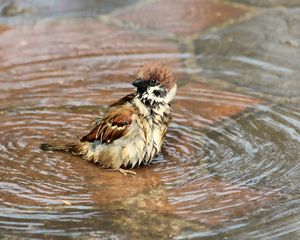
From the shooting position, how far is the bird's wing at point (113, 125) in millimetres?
5293

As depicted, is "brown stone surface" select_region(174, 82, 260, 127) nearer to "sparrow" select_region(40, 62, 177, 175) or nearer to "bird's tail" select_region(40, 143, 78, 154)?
"sparrow" select_region(40, 62, 177, 175)

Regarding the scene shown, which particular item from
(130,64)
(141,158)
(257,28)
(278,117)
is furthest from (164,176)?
(257,28)

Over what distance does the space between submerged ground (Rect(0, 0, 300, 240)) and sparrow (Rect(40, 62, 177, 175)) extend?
106 mm

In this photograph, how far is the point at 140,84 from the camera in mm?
5359

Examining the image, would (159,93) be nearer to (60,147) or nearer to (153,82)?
(153,82)

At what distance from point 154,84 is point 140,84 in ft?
0.37

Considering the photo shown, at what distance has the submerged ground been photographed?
456 cm

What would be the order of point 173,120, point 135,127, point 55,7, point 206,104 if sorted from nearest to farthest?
1. point 135,127
2. point 173,120
3. point 206,104
4. point 55,7

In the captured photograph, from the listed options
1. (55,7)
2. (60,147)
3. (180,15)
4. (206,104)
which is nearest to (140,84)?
(60,147)

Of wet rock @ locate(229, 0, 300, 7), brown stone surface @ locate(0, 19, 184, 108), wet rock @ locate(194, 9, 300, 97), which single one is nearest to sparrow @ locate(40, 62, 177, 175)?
brown stone surface @ locate(0, 19, 184, 108)

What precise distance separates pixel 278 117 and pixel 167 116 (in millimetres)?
1029

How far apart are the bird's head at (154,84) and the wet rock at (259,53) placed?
142 centimetres

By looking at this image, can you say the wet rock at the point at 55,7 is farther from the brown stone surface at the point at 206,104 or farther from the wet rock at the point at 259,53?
the brown stone surface at the point at 206,104

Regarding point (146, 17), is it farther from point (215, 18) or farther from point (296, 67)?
point (296, 67)
